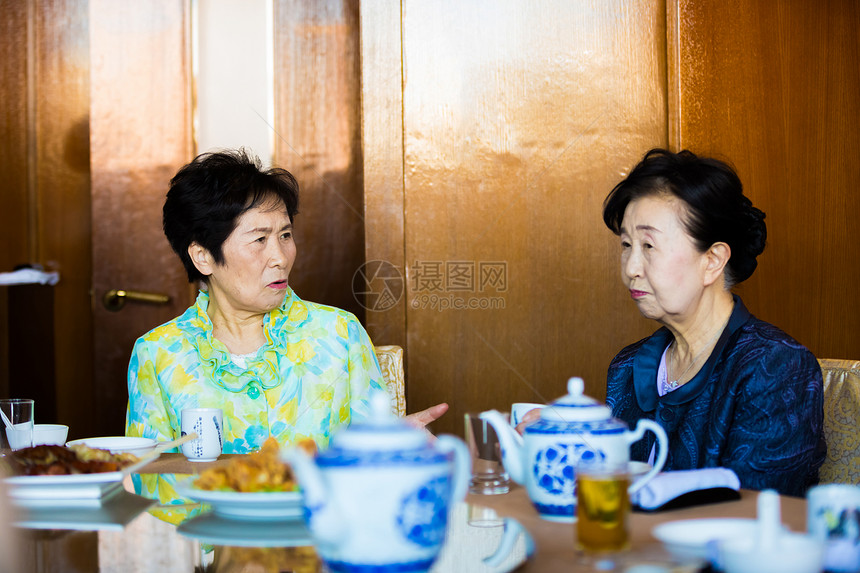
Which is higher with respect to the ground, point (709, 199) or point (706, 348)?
point (709, 199)

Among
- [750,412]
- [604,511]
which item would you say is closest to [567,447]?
[604,511]

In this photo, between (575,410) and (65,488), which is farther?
(65,488)

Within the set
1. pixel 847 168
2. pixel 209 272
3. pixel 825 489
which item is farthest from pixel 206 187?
pixel 847 168

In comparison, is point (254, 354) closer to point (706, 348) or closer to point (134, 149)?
point (706, 348)

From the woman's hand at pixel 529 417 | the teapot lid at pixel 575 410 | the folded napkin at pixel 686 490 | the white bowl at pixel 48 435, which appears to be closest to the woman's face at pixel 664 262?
the woman's hand at pixel 529 417

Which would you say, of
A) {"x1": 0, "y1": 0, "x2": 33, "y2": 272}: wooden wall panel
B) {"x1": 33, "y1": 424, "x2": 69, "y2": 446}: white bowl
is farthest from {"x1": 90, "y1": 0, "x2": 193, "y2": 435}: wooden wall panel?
{"x1": 33, "y1": 424, "x2": 69, "y2": 446}: white bowl

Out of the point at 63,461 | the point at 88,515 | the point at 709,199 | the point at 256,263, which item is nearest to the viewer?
the point at 88,515

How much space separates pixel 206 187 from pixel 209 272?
8.4 inches

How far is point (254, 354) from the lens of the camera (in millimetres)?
1978

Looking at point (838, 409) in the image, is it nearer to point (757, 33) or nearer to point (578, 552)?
point (578, 552)

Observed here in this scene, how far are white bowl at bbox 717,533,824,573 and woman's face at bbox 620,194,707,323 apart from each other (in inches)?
35.3

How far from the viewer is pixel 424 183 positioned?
278 centimetres

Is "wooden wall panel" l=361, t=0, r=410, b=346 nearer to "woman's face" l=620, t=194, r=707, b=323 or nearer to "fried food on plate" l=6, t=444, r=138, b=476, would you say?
"woman's face" l=620, t=194, r=707, b=323

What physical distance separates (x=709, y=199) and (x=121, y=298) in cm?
215
